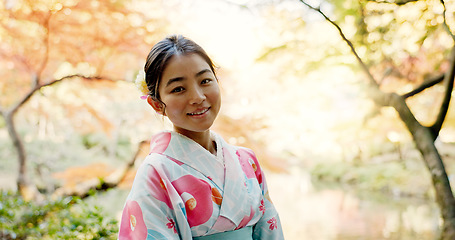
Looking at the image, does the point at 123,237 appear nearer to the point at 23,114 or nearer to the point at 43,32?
the point at 43,32

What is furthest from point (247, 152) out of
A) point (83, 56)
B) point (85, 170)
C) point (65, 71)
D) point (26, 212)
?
point (65, 71)

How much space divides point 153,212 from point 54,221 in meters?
2.06

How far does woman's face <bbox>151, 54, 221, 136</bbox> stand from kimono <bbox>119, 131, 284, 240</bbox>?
10 cm

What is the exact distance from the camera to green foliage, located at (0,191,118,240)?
2.13 meters

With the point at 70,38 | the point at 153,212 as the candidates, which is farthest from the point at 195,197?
the point at 70,38

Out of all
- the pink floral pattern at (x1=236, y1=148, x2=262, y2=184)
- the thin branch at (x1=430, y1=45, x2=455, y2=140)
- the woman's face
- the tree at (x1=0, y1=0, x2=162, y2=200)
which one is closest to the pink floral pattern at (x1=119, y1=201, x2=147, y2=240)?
the woman's face

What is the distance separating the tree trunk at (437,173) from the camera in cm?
250

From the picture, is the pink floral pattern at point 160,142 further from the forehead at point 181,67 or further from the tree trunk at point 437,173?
the tree trunk at point 437,173

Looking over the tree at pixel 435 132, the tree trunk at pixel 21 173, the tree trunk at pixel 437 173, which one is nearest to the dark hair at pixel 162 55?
the tree at pixel 435 132

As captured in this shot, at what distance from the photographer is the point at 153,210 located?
37.4 inches

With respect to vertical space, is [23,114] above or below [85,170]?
above

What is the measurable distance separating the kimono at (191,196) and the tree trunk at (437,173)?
185cm

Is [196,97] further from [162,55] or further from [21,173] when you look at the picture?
[21,173]

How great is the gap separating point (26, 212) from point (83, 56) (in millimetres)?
1891
